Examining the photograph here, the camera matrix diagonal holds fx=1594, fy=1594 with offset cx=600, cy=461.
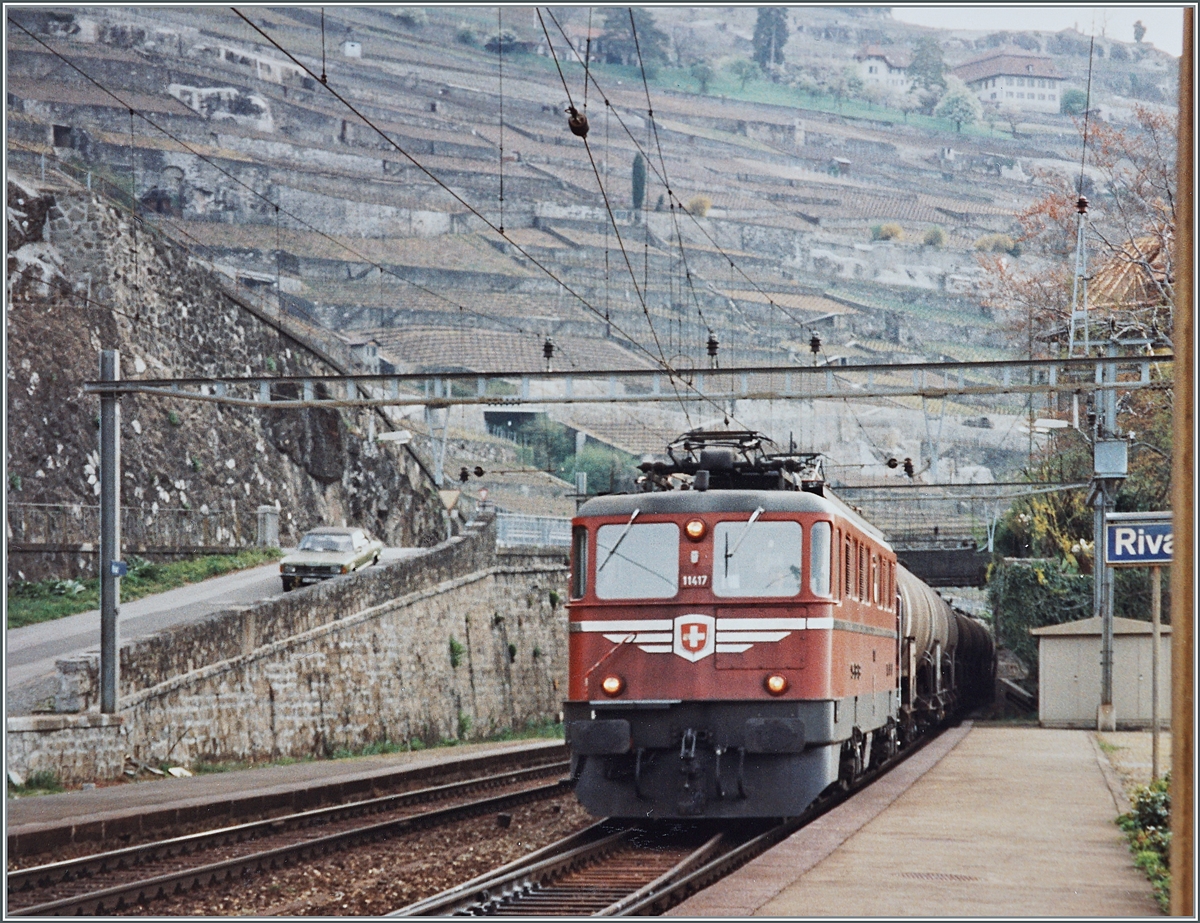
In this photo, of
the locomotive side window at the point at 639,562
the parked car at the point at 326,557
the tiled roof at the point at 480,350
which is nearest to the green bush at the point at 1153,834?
the locomotive side window at the point at 639,562

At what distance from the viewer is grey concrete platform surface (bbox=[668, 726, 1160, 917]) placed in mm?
10078

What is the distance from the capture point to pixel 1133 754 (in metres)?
24.8

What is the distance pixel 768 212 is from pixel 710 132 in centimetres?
2628

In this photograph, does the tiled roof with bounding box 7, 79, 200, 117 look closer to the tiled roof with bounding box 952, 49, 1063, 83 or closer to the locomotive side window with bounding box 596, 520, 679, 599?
the locomotive side window with bounding box 596, 520, 679, 599

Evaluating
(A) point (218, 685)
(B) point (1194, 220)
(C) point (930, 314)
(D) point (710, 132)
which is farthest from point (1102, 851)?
(D) point (710, 132)

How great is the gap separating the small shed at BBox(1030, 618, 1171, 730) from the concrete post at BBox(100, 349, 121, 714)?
774 inches

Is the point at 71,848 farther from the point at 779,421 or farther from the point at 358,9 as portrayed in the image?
the point at 358,9

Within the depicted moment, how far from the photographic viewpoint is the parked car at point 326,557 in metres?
32.8

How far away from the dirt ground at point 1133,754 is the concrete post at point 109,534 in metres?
12.7

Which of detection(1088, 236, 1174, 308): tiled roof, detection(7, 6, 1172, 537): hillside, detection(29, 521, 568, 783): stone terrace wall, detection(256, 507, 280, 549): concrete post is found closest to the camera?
detection(29, 521, 568, 783): stone terrace wall

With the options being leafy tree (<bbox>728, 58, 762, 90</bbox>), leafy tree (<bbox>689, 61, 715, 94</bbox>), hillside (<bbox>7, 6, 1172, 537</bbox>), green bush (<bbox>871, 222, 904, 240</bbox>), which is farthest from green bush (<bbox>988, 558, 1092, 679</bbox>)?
leafy tree (<bbox>728, 58, 762, 90</bbox>)

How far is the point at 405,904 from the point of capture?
1235 centimetres

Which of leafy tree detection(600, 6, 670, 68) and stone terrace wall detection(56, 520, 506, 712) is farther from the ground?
leafy tree detection(600, 6, 670, 68)

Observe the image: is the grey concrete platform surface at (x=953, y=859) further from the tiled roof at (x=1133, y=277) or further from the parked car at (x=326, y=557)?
the tiled roof at (x=1133, y=277)
